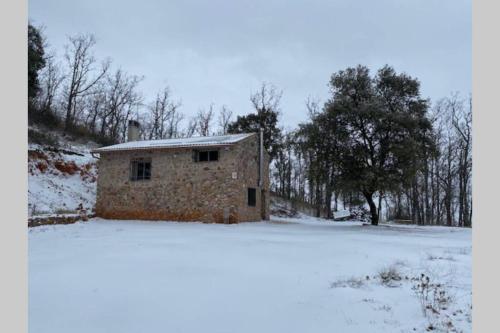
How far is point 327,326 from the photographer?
353 cm

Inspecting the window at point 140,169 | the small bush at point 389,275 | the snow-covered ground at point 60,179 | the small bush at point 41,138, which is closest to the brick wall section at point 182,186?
the window at point 140,169

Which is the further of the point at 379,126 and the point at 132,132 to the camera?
the point at 132,132

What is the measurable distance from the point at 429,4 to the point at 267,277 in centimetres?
1220

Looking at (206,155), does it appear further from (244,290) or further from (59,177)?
(244,290)

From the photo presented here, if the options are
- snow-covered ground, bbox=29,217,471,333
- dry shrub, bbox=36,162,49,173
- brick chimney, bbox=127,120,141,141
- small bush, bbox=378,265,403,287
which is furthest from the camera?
brick chimney, bbox=127,120,141,141

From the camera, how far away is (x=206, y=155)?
16469 mm

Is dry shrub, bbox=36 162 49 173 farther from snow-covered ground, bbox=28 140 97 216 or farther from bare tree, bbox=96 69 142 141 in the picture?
bare tree, bbox=96 69 142 141

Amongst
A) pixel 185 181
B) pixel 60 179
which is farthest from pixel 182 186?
pixel 60 179

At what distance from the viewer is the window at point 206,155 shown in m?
16.3

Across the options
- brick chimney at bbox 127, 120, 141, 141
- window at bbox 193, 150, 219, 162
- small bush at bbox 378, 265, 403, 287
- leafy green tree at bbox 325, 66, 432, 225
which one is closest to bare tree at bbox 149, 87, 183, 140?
brick chimney at bbox 127, 120, 141, 141

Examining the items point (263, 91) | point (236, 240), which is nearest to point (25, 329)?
point (236, 240)

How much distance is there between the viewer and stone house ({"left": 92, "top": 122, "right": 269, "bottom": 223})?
51.7 ft

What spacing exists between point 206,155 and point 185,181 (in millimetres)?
1616

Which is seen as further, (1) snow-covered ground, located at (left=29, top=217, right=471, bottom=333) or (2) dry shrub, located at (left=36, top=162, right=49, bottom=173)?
(2) dry shrub, located at (left=36, top=162, right=49, bottom=173)
